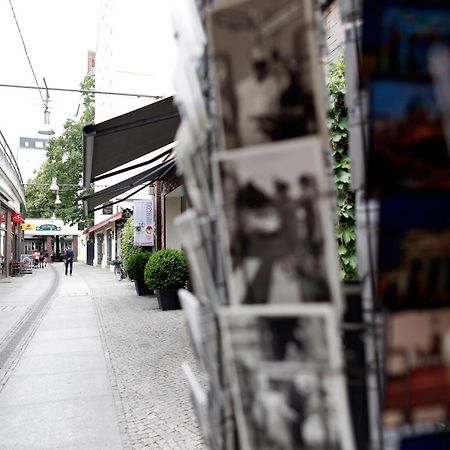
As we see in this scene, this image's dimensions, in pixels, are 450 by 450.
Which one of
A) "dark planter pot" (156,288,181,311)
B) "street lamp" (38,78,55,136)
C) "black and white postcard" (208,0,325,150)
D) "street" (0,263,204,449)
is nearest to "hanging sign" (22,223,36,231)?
"street lamp" (38,78,55,136)

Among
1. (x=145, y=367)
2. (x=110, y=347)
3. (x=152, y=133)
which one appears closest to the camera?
(x=145, y=367)

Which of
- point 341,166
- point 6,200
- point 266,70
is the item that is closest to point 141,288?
point 341,166

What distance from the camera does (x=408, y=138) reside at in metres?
0.75

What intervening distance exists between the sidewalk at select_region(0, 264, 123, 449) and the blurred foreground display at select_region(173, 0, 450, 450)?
3.35m

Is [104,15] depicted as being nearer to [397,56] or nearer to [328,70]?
[328,70]

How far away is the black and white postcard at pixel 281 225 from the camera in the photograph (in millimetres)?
746

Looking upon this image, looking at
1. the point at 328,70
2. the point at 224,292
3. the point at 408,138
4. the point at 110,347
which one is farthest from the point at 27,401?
the point at 408,138

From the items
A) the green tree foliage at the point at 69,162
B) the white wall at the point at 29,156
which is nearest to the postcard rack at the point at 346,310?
the green tree foliage at the point at 69,162

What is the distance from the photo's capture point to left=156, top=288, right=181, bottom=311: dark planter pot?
35.3 feet

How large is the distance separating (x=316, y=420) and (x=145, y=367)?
18.4 feet

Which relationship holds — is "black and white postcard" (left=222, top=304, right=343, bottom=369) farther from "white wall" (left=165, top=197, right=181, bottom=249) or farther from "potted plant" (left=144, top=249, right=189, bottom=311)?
"white wall" (left=165, top=197, right=181, bottom=249)

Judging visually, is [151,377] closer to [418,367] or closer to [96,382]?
[96,382]

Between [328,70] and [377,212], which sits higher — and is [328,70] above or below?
above

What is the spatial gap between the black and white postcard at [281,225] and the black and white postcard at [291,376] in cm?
3
